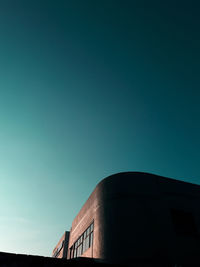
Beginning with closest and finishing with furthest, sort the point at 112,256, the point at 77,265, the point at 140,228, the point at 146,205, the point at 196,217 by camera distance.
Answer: the point at 77,265 < the point at 112,256 < the point at 140,228 < the point at 146,205 < the point at 196,217

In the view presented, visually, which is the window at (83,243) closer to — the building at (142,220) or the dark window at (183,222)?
the building at (142,220)

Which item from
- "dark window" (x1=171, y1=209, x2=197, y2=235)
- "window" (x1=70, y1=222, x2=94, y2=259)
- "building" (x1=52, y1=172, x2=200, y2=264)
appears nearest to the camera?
"building" (x1=52, y1=172, x2=200, y2=264)

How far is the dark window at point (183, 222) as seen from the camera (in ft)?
52.7

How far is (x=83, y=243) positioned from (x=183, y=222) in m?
9.37

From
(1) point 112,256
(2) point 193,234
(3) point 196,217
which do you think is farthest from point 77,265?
(3) point 196,217

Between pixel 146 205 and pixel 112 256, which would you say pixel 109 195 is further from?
pixel 112 256

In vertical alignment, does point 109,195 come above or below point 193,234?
above

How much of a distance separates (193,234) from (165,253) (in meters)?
3.59

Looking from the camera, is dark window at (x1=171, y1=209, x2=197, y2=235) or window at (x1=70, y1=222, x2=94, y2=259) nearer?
dark window at (x1=171, y1=209, x2=197, y2=235)

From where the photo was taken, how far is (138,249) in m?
13.7

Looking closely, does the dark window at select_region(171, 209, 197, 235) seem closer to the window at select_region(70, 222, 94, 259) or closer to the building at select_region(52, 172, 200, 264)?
the building at select_region(52, 172, 200, 264)

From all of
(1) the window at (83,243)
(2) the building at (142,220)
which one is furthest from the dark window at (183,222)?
(1) the window at (83,243)

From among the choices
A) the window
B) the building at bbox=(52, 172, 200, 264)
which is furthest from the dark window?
the window

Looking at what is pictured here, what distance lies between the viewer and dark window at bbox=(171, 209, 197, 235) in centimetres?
1606
